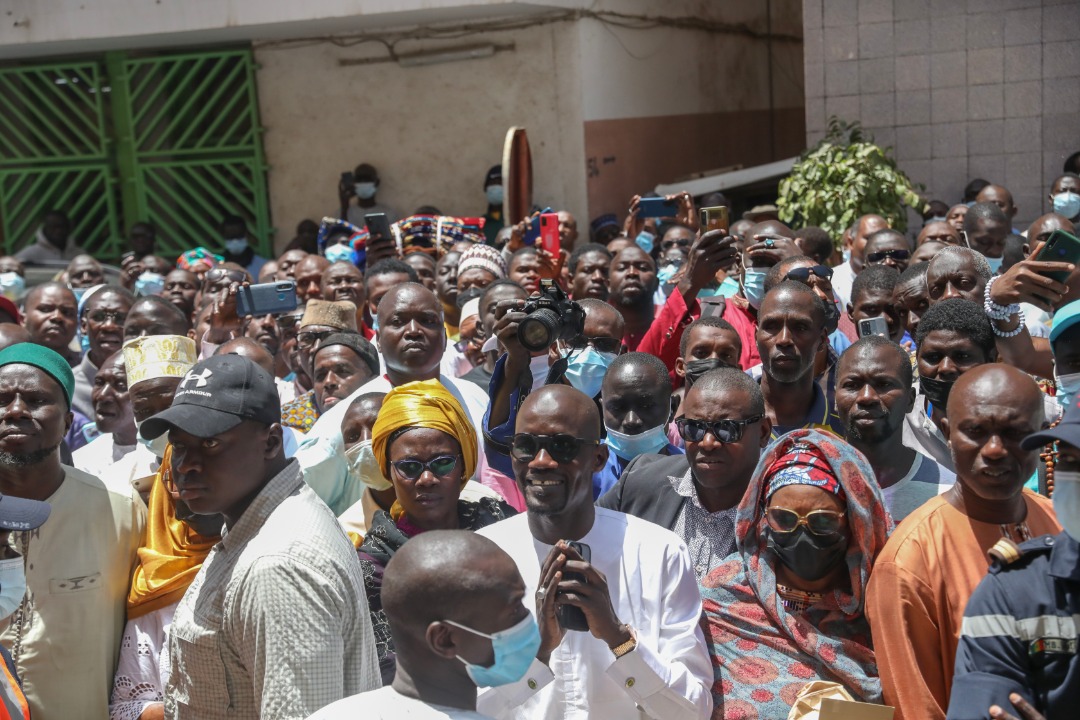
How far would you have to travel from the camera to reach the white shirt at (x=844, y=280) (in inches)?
299

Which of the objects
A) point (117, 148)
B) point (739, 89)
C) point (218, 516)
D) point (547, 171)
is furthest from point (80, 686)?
point (739, 89)

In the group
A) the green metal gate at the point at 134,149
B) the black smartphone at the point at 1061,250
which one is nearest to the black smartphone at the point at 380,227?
the black smartphone at the point at 1061,250

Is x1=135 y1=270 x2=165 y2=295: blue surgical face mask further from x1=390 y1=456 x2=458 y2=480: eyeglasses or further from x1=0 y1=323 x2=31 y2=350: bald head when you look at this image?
x1=390 y1=456 x2=458 y2=480: eyeglasses

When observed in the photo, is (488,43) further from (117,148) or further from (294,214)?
(117,148)

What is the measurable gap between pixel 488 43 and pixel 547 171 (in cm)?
135

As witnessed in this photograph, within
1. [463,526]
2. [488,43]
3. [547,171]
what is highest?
[488,43]

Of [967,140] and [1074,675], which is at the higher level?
[967,140]

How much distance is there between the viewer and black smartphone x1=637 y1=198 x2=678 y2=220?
320 inches

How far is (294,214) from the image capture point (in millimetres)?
12812

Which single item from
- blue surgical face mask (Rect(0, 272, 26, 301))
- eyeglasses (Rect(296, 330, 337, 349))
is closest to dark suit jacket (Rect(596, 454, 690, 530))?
eyeglasses (Rect(296, 330, 337, 349))

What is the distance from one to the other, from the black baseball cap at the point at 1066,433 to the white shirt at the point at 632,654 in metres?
1.05

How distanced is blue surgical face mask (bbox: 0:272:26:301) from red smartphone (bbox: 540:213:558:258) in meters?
4.82

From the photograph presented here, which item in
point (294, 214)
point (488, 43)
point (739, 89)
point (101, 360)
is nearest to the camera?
point (101, 360)

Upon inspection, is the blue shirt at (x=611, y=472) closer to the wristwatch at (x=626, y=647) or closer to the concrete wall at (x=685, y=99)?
the wristwatch at (x=626, y=647)
